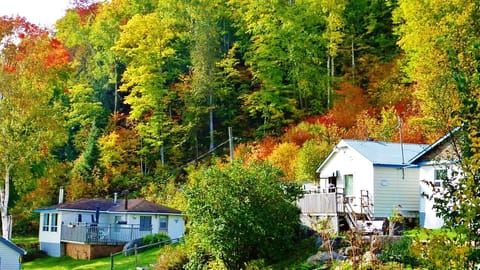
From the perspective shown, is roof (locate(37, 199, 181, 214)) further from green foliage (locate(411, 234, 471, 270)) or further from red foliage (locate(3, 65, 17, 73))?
green foliage (locate(411, 234, 471, 270))

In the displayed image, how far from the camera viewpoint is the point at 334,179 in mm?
31156

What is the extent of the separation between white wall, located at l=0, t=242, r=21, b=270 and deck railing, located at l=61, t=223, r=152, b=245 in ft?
29.5

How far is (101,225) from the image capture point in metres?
37.5

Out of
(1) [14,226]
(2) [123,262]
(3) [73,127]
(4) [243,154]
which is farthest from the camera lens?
(3) [73,127]

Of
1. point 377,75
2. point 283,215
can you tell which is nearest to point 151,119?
point 377,75

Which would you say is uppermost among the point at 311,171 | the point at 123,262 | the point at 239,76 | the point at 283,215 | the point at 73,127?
the point at 239,76

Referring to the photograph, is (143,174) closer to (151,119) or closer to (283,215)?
(151,119)

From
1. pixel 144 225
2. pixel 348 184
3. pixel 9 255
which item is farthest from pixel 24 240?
pixel 348 184

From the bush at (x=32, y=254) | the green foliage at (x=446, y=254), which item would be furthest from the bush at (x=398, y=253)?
the bush at (x=32, y=254)

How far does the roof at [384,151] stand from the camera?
28.3 m

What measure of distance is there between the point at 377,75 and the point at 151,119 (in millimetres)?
17309

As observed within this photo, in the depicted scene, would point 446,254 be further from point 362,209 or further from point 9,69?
point 9,69

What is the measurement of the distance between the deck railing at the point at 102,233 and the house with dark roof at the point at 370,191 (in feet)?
39.4

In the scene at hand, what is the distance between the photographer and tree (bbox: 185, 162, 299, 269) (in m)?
23.7
